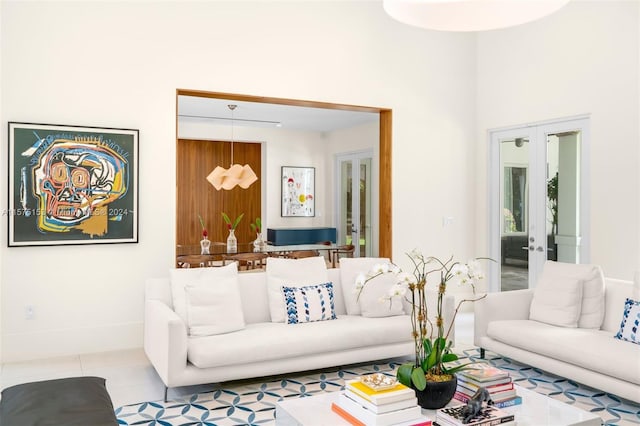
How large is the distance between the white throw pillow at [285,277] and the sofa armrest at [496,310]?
129cm

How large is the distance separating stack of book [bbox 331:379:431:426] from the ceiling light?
5.62 ft

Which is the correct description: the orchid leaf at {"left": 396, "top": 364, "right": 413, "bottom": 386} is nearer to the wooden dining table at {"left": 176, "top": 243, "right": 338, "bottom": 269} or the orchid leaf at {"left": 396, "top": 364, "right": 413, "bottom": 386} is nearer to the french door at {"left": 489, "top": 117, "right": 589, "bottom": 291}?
the french door at {"left": 489, "top": 117, "right": 589, "bottom": 291}

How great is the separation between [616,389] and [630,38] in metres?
3.26

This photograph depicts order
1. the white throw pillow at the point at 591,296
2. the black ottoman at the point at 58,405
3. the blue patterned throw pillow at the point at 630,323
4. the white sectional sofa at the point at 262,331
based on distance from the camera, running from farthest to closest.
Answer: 1. the white throw pillow at the point at 591,296
2. the blue patterned throw pillow at the point at 630,323
3. the white sectional sofa at the point at 262,331
4. the black ottoman at the point at 58,405

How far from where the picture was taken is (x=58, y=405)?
2223 millimetres

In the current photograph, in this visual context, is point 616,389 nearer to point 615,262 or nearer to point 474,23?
point 615,262

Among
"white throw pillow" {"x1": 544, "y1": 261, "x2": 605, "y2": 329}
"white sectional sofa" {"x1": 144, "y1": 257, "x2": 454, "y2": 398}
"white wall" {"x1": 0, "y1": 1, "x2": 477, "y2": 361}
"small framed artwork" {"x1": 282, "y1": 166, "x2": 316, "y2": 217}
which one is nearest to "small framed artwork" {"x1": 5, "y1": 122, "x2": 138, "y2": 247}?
"white wall" {"x1": 0, "y1": 1, "x2": 477, "y2": 361}

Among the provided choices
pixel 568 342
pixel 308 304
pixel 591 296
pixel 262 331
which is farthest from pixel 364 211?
pixel 568 342

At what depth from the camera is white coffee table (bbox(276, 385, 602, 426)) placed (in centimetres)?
251

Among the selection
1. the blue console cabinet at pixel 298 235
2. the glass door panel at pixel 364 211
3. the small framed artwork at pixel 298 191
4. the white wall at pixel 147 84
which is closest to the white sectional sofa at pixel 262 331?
the white wall at pixel 147 84

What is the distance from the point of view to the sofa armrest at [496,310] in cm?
458

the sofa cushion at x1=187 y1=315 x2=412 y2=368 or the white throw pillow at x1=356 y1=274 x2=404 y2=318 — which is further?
the white throw pillow at x1=356 y1=274 x2=404 y2=318

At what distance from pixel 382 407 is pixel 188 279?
2.20m

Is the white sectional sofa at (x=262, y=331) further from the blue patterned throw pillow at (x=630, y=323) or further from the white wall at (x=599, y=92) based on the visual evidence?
the white wall at (x=599, y=92)
